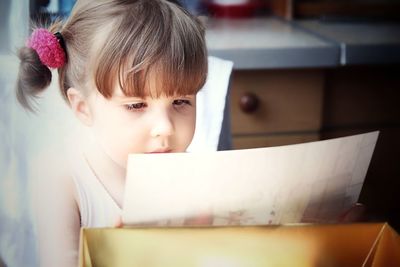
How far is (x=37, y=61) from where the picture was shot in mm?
365

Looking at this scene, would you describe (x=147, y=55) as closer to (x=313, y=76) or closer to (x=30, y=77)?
(x=30, y=77)

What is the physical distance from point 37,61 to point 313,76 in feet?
0.82

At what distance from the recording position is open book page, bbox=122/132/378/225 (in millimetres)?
371

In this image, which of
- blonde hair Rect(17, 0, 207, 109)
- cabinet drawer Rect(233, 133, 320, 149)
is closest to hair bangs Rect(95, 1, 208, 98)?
blonde hair Rect(17, 0, 207, 109)

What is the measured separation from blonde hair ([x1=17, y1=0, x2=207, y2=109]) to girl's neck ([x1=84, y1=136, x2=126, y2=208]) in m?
0.04

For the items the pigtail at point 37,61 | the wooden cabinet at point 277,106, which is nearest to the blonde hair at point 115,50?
the pigtail at point 37,61

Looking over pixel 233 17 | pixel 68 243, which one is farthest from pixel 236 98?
pixel 68 243

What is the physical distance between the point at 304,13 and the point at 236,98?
0.16m

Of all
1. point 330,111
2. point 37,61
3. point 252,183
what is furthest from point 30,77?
Result: point 330,111

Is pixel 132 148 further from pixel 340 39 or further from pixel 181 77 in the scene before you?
pixel 340 39

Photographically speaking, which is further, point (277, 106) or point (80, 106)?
point (277, 106)

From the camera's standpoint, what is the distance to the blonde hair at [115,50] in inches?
14.2

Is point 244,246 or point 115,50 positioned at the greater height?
point 115,50

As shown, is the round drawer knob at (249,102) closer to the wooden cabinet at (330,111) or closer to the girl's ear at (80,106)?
the wooden cabinet at (330,111)
